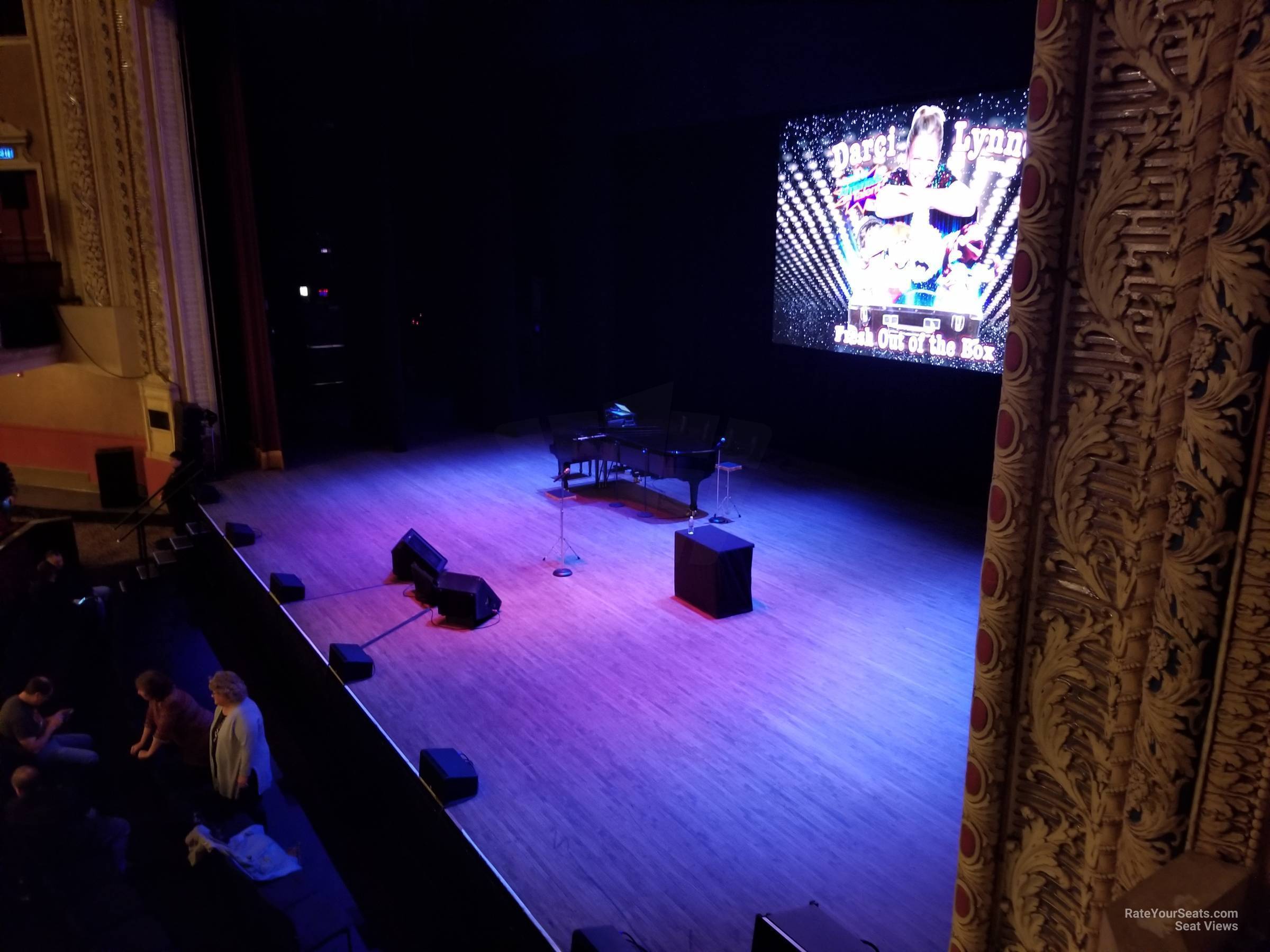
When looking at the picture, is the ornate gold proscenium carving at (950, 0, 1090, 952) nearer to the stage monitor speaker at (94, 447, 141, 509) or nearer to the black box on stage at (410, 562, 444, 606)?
the black box on stage at (410, 562, 444, 606)

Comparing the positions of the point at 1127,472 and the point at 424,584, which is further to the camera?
Result: the point at 424,584

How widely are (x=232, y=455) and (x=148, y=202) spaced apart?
3101mm

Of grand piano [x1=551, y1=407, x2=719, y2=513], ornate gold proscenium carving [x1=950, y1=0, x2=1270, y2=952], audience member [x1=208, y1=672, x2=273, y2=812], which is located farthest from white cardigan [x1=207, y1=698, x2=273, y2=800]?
grand piano [x1=551, y1=407, x2=719, y2=513]

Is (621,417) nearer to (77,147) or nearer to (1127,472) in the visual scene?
(77,147)

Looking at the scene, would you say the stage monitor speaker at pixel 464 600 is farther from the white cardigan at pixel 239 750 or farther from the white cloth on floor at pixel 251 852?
the white cloth on floor at pixel 251 852

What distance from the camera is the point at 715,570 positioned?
651cm

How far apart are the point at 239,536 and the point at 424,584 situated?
8.09 feet

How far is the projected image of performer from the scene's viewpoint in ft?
26.6

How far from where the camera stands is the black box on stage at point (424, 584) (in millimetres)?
6648

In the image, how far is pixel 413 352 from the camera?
51.0 ft

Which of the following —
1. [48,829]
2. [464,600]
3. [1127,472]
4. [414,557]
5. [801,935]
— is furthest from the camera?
[414,557]

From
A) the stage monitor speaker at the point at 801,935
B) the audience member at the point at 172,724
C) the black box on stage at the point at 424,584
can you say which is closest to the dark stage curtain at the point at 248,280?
the black box on stage at the point at 424,584

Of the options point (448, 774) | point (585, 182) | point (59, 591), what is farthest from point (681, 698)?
point (585, 182)

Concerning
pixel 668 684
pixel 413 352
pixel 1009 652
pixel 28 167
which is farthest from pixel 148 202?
pixel 1009 652
